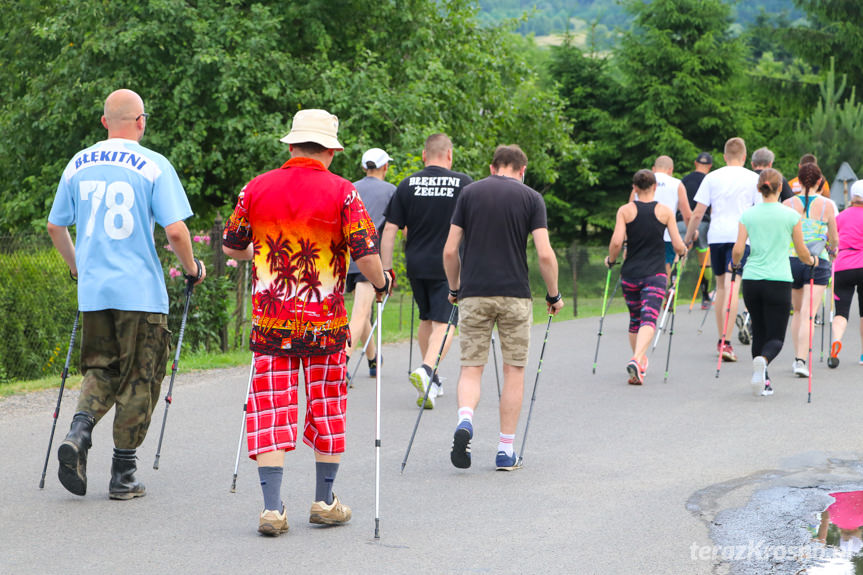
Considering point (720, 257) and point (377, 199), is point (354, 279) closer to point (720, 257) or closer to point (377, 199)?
point (377, 199)

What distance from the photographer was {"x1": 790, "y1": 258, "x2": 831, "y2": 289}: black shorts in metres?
11.3

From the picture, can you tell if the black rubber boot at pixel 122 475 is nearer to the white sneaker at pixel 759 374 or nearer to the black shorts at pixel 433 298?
the black shorts at pixel 433 298

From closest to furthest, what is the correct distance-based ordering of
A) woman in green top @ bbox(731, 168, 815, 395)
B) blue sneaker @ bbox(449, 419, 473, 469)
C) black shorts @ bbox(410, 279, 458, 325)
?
1. blue sneaker @ bbox(449, 419, 473, 469)
2. black shorts @ bbox(410, 279, 458, 325)
3. woman in green top @ bbox(731, 168, 815, 395)

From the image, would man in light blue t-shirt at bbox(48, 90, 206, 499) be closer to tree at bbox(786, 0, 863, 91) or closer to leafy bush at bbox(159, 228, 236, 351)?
leafy bush at bbox(159, 228, 236, 351)

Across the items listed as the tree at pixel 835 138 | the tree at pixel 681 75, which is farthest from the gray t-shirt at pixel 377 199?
the tree at pixel 681 75

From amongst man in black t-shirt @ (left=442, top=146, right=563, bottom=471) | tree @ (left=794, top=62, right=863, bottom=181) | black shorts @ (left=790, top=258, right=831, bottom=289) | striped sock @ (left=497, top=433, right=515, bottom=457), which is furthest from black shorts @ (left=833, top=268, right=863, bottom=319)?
tree @ (left=794, top=62, right=863, bottom=181)

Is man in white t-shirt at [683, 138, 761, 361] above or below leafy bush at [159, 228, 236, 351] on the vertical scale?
above

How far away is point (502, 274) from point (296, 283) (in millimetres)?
1937

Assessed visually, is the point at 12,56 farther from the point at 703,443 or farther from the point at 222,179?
the point at 703,443

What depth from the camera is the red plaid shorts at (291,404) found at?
535 centimetres

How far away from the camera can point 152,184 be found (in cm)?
600

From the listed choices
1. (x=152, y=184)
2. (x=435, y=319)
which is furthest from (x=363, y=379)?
(x=152, y=184)

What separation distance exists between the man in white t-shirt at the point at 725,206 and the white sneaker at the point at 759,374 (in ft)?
8.04

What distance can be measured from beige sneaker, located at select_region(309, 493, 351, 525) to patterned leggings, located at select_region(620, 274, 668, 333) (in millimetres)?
5510
